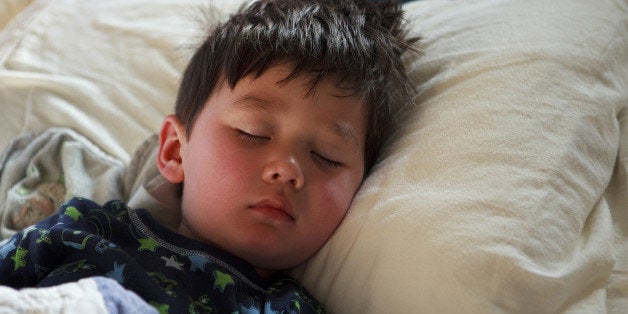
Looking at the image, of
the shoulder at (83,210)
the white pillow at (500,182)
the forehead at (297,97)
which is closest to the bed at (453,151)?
the white pillow at (500,182)

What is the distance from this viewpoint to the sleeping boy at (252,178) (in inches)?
42.1

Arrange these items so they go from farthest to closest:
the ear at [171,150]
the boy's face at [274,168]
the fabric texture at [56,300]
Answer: the ear at [171,150], the boy's face at [274,168], the fabric texture at [56,300]

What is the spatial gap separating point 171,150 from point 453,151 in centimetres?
49

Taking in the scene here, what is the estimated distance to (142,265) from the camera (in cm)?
108

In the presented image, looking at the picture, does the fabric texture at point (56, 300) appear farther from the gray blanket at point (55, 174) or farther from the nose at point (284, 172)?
the gray blanket at point (55, 174)

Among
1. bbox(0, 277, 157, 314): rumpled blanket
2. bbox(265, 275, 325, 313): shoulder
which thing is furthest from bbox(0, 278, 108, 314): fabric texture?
bbox(265, 275, 325, 313): shoulder

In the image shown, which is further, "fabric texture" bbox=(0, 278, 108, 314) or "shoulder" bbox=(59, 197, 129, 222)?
"shoulder" bbox=(59, 197, 129, 222)

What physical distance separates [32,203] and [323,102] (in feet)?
1.94

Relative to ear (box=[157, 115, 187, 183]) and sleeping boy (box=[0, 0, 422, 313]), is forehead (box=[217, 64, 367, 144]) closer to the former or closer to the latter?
sleeping boy (box=[0, 0, 422, 313])

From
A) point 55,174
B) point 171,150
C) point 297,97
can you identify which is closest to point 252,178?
point 297,97

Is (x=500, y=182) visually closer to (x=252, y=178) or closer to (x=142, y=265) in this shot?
(x=252, y=178)

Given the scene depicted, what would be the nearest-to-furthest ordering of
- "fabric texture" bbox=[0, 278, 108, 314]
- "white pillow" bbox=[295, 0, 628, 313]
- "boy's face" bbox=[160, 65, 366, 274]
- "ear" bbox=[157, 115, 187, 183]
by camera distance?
"fabric texture" bbox=[0, 278, 108, 314], "white pillow" bbox=[295, 0, 628, 313], "boy's face" bbox=[160, 65, 366, 274], "ear" bbox=[157, 115, 187, 183]

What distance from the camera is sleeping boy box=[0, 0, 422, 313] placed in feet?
3.51

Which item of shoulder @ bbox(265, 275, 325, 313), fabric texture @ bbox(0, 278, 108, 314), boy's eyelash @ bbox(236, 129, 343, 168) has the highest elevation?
fabric texture @ bbox(0, 278, 108, 314)
